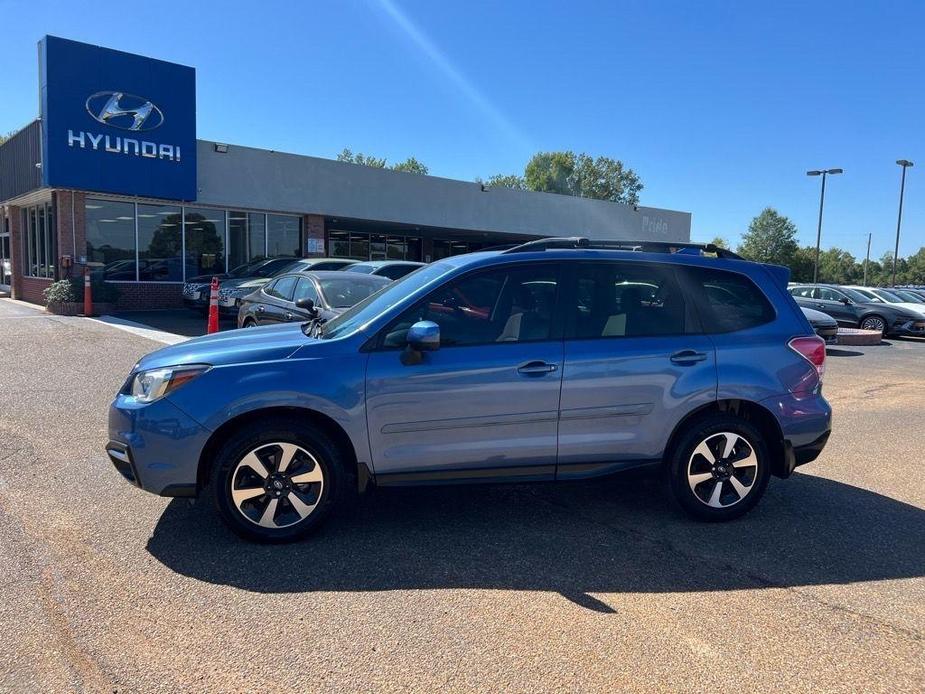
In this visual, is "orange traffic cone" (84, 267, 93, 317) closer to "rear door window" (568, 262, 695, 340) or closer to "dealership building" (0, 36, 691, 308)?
"dealership building" (0, 36, 691, 308)

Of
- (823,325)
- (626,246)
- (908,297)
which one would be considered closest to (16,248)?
(823,325)

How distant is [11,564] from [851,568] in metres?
4.56

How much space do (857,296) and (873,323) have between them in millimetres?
1063

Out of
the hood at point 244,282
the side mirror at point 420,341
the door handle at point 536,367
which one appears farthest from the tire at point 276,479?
the hood at point 244,282

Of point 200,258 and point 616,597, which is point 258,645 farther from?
point 200,258

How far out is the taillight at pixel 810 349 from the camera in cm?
466

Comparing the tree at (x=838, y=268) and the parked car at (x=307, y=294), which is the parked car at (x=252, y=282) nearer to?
the parked car at (x=307, y=294)

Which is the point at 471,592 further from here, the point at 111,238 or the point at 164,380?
the point at 111,238

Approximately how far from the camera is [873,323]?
1997 centimetres

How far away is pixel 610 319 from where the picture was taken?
446 centimetres

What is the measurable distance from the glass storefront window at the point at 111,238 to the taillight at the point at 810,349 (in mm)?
19044

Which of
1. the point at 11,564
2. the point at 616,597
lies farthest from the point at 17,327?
the point at 616,597

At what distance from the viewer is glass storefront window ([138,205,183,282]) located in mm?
20094

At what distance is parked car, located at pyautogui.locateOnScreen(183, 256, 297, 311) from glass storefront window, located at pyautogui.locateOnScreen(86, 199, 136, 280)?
237 centimetres
